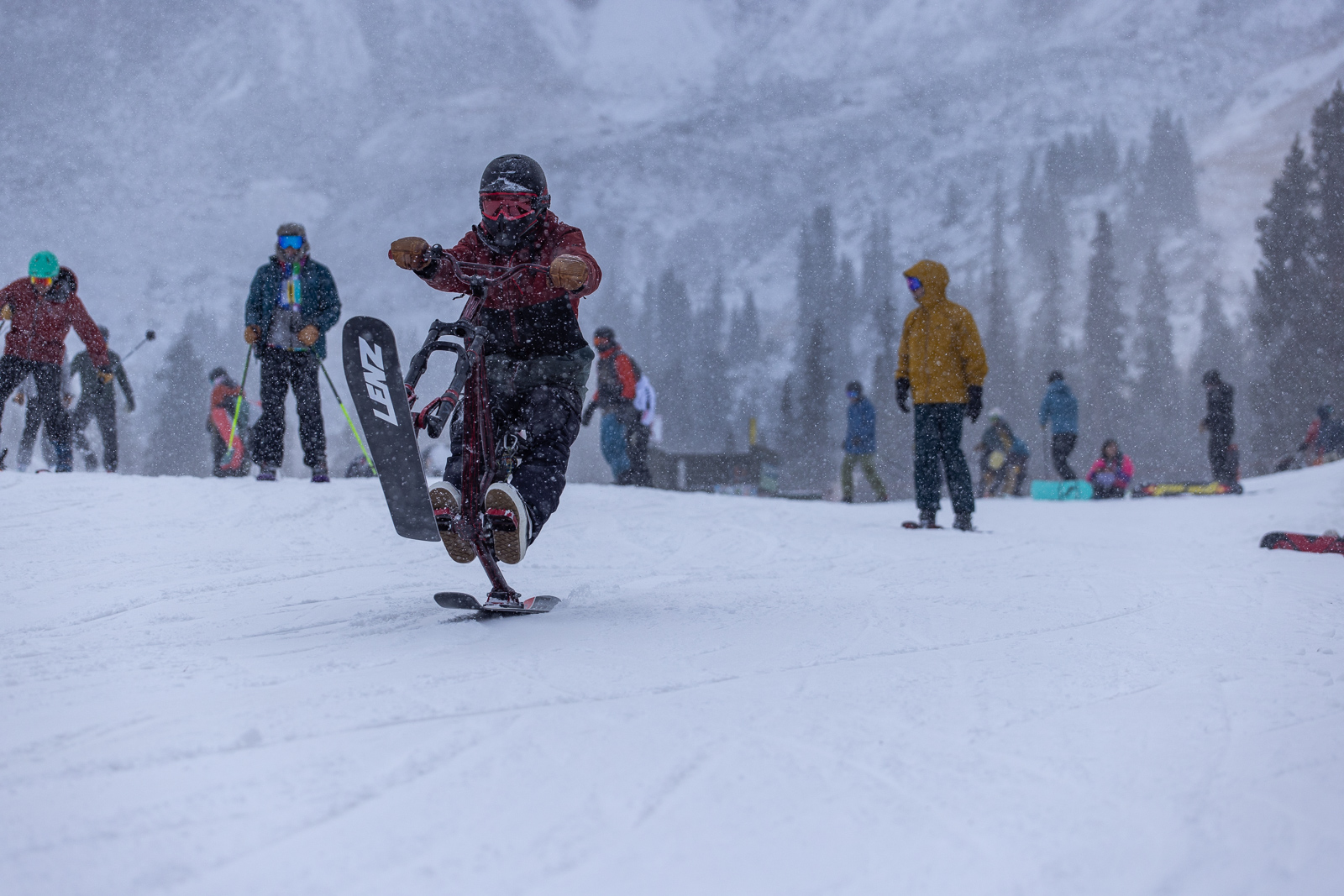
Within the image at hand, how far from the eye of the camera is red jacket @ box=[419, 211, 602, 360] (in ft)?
10.9

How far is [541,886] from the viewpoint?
1273mm

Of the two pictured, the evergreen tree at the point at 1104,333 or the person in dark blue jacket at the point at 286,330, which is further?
the evergreen tree at the point at 1104,333

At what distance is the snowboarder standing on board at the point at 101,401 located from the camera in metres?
8.76

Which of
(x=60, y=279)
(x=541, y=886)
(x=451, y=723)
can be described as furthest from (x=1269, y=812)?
(x=60, y=279)

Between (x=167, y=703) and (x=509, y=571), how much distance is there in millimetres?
2755

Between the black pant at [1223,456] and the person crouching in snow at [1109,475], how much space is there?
1178mm

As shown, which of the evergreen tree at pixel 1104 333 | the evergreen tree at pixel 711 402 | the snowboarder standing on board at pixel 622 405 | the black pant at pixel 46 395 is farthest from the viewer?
the evergreen tree at pixel 711 402

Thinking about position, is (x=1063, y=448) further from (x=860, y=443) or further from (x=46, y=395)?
(x=46, y=395)

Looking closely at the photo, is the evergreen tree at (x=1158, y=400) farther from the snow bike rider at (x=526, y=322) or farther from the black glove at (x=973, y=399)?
the snow bike rider at (x=526, y=322)

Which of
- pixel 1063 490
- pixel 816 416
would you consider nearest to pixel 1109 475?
pixel 1063 490

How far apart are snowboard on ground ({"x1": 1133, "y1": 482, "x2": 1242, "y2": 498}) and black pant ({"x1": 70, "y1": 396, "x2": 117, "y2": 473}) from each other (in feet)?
42.5

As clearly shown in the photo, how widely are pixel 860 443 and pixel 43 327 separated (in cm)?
921

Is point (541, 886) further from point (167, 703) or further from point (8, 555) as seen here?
point (8, 555)

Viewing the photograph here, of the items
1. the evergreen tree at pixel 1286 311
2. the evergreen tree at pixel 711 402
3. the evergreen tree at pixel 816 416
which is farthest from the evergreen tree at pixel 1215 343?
the evergreen tree at pixel 711 402
